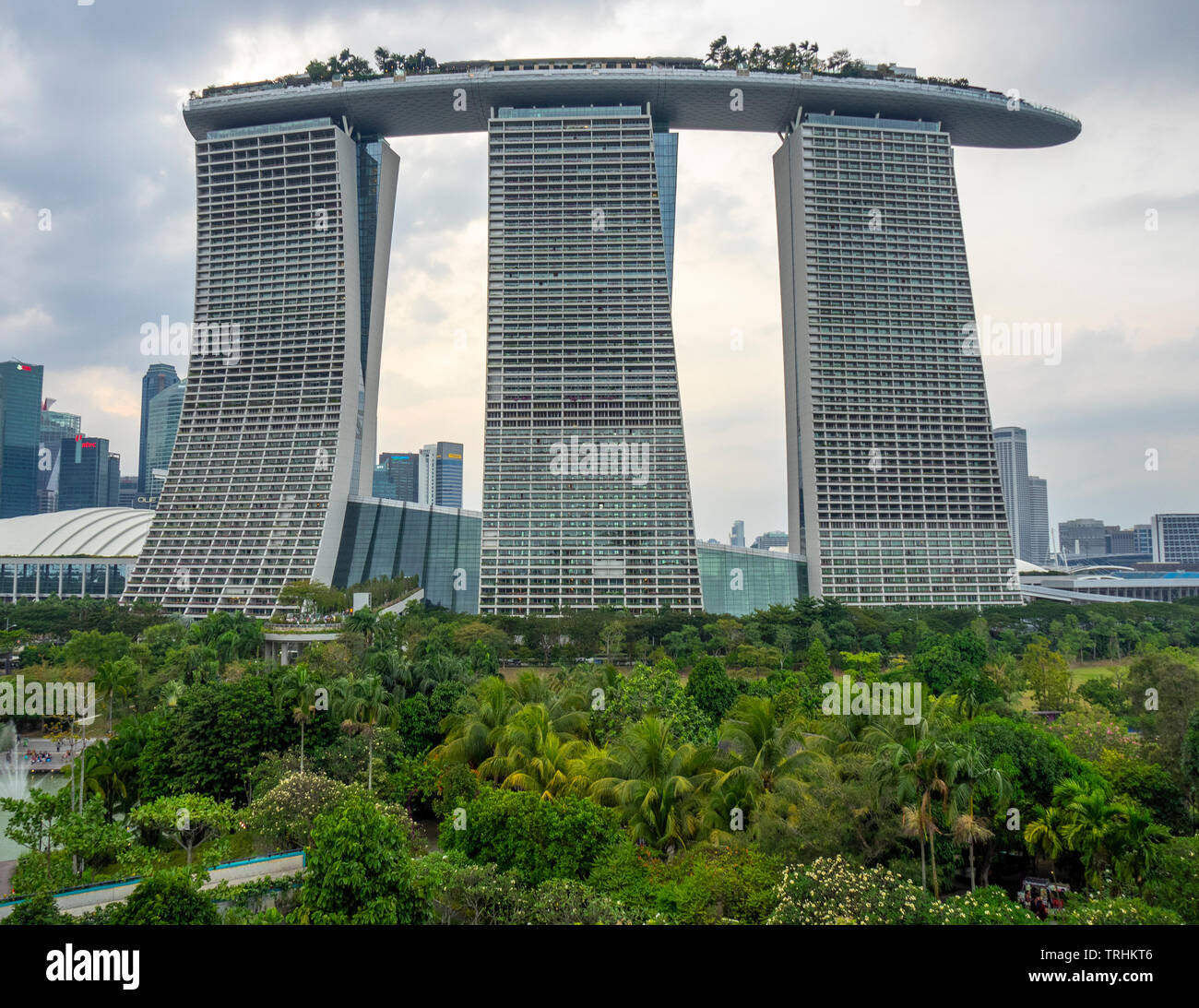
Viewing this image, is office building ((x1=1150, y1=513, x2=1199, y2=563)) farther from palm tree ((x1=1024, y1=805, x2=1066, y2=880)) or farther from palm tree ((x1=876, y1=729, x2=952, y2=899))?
palm tree ((x1=876, y1=729, x2=952, y2=899))

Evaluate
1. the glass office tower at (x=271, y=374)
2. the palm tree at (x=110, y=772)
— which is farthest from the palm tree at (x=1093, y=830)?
the glass office tower at (x=271, y=374)

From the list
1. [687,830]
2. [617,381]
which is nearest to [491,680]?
[687,830]

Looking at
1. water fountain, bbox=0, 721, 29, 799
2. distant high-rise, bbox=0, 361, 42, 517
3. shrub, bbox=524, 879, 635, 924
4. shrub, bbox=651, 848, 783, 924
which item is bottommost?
water fountain, bbox=0, 721, 29, 799

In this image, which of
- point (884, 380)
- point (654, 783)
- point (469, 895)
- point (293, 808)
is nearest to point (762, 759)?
point (654, 783)

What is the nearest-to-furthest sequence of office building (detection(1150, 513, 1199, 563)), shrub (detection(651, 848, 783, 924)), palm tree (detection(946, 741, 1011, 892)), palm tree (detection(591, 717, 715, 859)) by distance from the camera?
shrub (detection(651, 848, 783, 924)) < palm tree (detection(946, 741, 1011, 892)) < palm tree (detection(591, 717, 715, 859)) < office building (detection(1150, 513, 1199, 563))

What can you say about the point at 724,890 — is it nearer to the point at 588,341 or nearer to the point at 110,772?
the point at 110,772

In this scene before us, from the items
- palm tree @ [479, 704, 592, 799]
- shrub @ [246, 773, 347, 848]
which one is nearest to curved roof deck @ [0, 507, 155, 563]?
palm tree @ [479, 704, 592, 799]

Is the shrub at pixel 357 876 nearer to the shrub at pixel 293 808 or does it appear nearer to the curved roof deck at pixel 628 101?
the shrub at pixel 293 808
